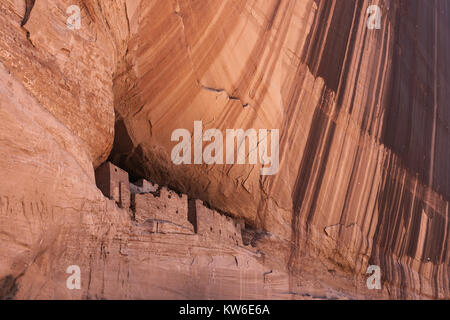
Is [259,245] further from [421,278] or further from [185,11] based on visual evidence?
[421,278]

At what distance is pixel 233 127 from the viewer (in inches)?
352

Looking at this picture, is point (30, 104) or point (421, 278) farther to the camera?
point (421, 278)

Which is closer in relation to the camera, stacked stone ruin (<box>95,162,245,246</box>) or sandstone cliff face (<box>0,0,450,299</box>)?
sandstone cliff face (<box>0,0,450,299</box>)

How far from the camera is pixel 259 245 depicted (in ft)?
30.4

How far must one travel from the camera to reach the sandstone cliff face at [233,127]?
5.14 m

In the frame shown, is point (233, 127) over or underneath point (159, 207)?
over

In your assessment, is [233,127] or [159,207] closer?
[159,207]

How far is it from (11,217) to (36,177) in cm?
46

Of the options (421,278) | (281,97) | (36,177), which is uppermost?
(281,97)

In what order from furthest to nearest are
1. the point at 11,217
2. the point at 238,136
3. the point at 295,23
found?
the point at 295,23 < the point at 238,136 < the point at 11,217

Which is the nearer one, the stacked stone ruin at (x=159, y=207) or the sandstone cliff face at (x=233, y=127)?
the sandstone cliff face at (x=233, y=127)

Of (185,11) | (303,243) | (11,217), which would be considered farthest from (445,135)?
(11,217)

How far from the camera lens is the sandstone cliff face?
5.14 meters
